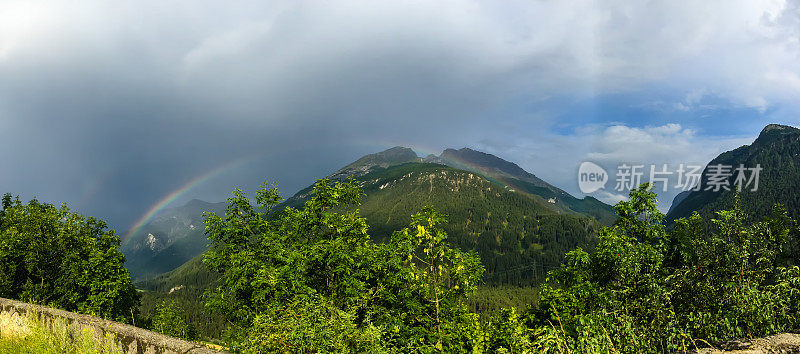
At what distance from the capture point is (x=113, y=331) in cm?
947

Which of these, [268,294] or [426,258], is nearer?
[426,258]

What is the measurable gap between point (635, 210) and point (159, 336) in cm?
2132

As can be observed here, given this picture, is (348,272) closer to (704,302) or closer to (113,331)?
(113,331)

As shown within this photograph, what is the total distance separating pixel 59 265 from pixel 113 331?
1450 inches

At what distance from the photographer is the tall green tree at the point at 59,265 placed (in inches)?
1251

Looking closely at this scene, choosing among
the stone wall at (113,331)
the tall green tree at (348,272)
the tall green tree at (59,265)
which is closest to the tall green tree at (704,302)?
the tall green tree at (348,272)

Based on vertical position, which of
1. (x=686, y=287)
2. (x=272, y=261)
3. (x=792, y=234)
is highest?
(x=792, y=234)

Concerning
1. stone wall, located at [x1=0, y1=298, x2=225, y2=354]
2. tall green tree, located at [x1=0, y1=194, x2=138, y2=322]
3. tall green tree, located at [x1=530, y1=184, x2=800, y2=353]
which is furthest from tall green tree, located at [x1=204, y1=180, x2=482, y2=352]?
tall green tree, located at [x1=0, y1=194, x2=138, y2=322]

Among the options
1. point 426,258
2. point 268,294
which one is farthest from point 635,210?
point 268,294

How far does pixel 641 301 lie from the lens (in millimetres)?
6992

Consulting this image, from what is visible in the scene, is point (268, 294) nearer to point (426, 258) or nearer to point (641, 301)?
point (426, 258)

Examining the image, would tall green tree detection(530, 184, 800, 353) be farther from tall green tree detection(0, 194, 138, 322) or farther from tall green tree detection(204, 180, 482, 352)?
tall green tree detection(0, 194, 138, 322)

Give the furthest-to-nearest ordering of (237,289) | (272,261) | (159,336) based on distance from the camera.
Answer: (272,261) < (237,289) < (159,336)

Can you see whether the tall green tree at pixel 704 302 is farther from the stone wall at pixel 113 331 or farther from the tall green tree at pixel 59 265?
the tall green tree at pixel 59 265
